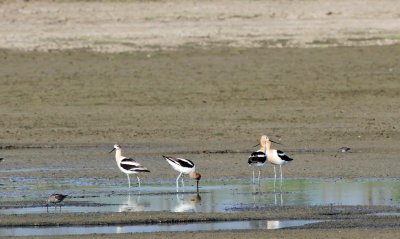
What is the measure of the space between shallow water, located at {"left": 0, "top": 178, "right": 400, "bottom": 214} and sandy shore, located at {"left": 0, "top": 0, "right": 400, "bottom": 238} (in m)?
0.77

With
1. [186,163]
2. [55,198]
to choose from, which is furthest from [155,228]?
[186,163]

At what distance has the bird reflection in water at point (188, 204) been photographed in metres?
14.2

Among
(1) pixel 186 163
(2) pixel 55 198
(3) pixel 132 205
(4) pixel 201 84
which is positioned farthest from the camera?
(4) pixel 201 84

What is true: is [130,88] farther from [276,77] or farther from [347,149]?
[347,149]

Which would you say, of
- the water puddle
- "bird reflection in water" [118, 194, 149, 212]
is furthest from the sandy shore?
"bird reflection in water" [118, 194, 149, 212]

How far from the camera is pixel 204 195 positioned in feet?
51.0

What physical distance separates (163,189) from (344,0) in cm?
1461

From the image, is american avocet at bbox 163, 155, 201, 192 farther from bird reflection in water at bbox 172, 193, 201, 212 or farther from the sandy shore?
the sandy shore

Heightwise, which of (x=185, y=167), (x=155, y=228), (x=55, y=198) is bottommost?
(x=155, y=228)

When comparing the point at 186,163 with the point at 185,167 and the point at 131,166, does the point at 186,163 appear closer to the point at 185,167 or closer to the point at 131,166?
the point at 185,167

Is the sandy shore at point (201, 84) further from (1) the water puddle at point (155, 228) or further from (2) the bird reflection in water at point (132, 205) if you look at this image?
(2) the bird reflection in water at point (132, 205)

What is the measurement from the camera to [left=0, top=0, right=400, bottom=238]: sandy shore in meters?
19.5

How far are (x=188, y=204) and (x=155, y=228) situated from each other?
Answer: 5.93 feet

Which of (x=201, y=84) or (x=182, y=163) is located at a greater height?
(x=201, y=84)
